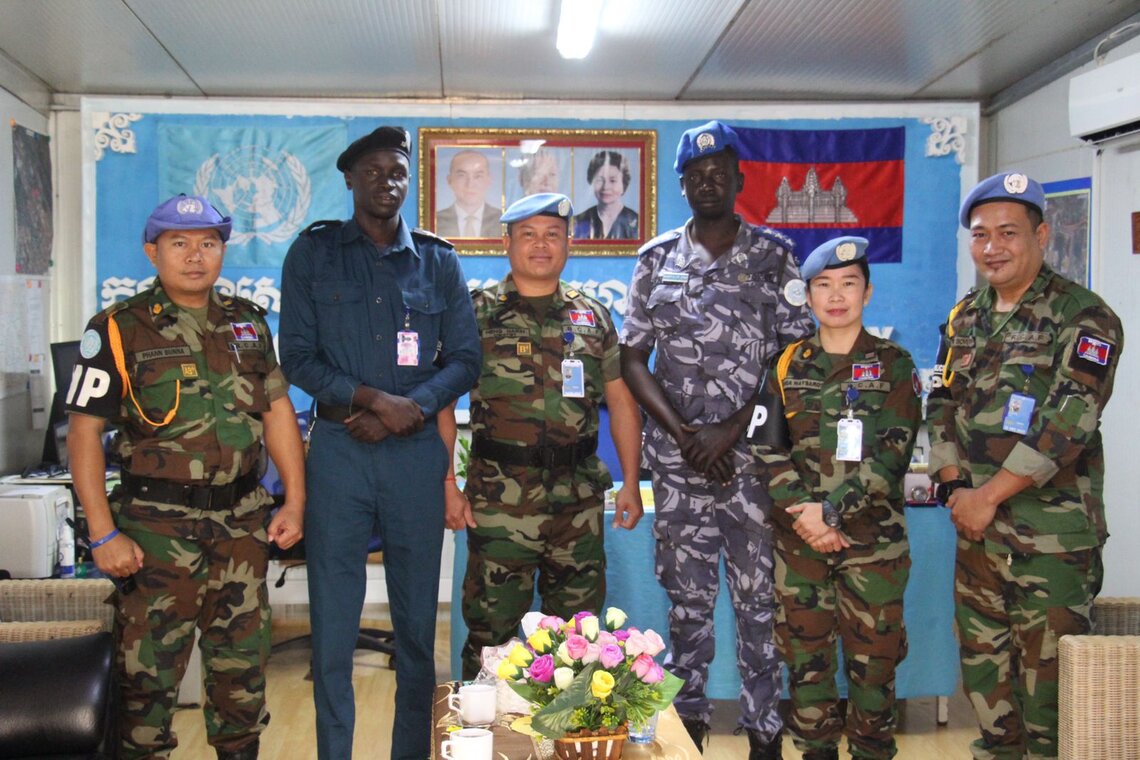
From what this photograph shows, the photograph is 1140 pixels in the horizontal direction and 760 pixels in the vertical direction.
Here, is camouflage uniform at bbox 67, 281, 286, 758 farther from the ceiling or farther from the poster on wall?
the poster on wall

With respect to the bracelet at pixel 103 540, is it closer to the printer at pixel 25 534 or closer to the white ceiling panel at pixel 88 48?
the printer at pixel 25 534

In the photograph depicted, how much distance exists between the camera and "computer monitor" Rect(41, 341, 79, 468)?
17.1 ft

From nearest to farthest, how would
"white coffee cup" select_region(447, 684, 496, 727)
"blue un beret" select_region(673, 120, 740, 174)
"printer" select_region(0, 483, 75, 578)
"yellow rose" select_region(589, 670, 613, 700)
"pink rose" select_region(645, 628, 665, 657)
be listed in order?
"yellow rose" select_region(589, 670, 613, 700) → "pink rose" select_region(645, 628, 665, 657) → "white coffee cup" select_region(447, 684, 496, 727) → "blue un beret" select_region(673, 120, 740, 174) → "printer" select_region(0, 483, 75, 578)

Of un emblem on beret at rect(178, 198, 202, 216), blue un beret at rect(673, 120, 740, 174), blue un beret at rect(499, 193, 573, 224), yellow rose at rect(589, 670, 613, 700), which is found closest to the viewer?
yellow rose at rect(589, 670, 613, 700)

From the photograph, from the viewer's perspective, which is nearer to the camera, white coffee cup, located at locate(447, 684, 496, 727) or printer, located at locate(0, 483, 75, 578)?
white coffee cup, located at locate(447, 684, 496, 727)

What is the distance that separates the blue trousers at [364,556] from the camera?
10.0 ft

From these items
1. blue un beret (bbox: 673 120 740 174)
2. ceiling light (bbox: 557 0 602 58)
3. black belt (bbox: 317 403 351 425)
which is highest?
ceiling light (bbox: 557 0 602 58)

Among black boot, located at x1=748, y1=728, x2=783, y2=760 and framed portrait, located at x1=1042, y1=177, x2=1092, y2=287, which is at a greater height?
framed portrait, located at x1=1042, y1=177, x2=1092, y2=287

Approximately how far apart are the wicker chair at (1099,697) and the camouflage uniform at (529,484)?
1.38 metres

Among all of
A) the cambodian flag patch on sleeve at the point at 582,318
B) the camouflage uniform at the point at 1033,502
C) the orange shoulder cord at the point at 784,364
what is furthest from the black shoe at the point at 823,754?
the cambodian flag patch on sleeve at the point at 582,318

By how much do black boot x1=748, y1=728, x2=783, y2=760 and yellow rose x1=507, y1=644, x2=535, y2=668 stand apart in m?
1.46

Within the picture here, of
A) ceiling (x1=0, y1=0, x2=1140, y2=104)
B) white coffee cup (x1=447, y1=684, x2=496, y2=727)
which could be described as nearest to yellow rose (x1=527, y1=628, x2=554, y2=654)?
white coffee cup (x1=447, y1=684, x2=496, y2=727)

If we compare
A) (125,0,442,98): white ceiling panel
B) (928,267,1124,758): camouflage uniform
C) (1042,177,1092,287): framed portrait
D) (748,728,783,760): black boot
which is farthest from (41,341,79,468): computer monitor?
(1042,177,1092,287): framed portrait

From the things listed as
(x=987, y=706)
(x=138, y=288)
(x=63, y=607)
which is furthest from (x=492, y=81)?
(x=987, y=706)
